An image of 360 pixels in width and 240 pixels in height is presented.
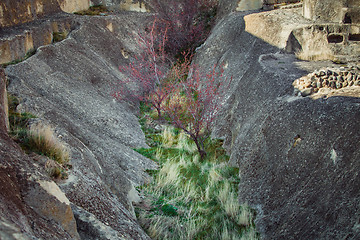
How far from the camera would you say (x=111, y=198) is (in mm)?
4414

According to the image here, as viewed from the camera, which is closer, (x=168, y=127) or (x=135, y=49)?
(x=168, y=127)

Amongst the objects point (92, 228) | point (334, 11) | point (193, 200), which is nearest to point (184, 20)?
point (334, 11)

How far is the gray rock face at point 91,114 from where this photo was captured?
4094 mm

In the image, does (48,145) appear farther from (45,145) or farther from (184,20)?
(184,20)

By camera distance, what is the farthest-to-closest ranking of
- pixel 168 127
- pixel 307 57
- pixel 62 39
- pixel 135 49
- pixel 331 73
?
pixel 135 49 < pixel 62 39 < pixel 168 127 < pixel 307 57 < pixel 331 73

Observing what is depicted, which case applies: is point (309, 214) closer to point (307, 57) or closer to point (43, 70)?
point (307, 57)

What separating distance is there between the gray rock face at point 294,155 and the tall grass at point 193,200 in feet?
0.81

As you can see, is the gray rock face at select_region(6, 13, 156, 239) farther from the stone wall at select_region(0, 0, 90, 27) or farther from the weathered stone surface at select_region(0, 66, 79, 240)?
the stone wall at select_region(0, 0, 90, 27)

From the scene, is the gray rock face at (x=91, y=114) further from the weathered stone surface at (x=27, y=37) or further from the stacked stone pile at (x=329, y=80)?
the stacked stone pile at (x=329, y=80)

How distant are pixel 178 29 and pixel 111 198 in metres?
12.9

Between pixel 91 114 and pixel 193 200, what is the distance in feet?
11.3

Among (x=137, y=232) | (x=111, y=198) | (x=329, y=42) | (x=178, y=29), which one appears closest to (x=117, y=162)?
(x=111, y=198)

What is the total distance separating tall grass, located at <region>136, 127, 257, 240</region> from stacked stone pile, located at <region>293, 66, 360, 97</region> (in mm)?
1992

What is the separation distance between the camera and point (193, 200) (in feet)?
19.0
